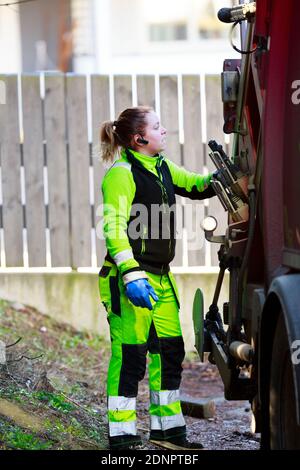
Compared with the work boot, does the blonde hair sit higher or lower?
higher

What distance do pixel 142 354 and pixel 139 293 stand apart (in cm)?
41

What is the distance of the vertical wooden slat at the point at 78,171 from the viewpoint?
27.2ft

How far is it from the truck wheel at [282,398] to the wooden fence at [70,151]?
4328 millimetres

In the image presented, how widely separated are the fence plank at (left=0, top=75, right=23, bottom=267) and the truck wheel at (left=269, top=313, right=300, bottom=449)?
4.47m

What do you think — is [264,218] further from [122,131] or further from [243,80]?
[122,131]

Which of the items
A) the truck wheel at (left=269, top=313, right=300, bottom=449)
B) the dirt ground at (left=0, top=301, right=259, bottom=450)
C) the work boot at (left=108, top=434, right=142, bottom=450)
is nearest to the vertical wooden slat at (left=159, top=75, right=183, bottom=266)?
the dirt ground at (left=0, top=301, right=259, bottom=450)

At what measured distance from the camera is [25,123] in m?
8.30

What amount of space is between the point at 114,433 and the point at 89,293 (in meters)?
3.20

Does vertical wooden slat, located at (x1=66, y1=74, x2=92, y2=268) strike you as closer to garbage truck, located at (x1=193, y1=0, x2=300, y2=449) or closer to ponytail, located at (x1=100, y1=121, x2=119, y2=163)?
ponytail, located at (x1=100, y1=121, x2=119, y2=163)

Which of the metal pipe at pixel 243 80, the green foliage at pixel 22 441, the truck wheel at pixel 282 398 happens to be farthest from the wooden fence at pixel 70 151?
the truck wheel at pixel 282 398

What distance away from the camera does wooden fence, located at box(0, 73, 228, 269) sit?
8266 millimetres

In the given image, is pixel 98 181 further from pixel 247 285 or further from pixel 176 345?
pixel 247 285

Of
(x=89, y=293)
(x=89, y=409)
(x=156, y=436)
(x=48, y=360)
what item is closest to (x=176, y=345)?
(x=156, y=436)

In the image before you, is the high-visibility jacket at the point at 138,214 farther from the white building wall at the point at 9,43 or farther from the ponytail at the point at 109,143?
the white building wall at the point at 9,43
